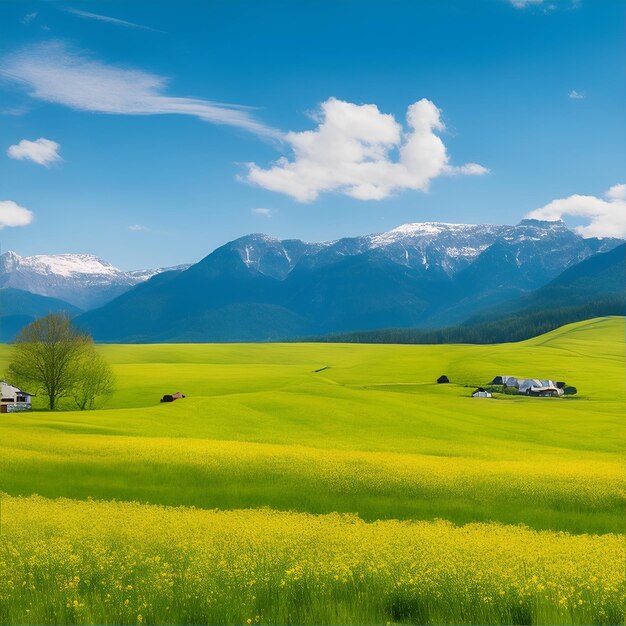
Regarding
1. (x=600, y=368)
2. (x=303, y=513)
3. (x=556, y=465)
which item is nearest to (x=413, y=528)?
(x=303, y=513)

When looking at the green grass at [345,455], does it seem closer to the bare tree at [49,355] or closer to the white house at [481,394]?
the white house at [481,394]

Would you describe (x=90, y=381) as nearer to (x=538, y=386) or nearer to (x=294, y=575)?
(x=538, y=386)

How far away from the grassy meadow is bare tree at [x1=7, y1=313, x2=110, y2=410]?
26076mm

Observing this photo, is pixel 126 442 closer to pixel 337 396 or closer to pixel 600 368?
pixel 337 396

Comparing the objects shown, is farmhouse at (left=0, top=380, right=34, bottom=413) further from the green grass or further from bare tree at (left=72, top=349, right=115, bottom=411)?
the green grass

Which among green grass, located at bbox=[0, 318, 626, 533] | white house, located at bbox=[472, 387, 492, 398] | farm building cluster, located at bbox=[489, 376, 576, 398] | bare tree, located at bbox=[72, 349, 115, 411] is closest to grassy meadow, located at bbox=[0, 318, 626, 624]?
green grass, located at bbox=[0, 318, 626, 533]

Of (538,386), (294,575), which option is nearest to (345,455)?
(294,575)

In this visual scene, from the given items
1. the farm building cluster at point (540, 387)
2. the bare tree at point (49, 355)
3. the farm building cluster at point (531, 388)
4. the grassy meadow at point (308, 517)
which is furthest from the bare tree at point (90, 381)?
the farm building cluster at point (540, 387)

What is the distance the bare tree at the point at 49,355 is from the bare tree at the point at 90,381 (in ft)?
2.15

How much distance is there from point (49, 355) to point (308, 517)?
211 feet

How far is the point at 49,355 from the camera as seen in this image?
7725 cm

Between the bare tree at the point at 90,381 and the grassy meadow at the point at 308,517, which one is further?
the bare tree at the point at 90,381

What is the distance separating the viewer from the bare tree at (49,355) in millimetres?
77000

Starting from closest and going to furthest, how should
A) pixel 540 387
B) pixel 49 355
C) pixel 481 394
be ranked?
pixel 49 355 → pixel 481 394 → pixel 540 387
